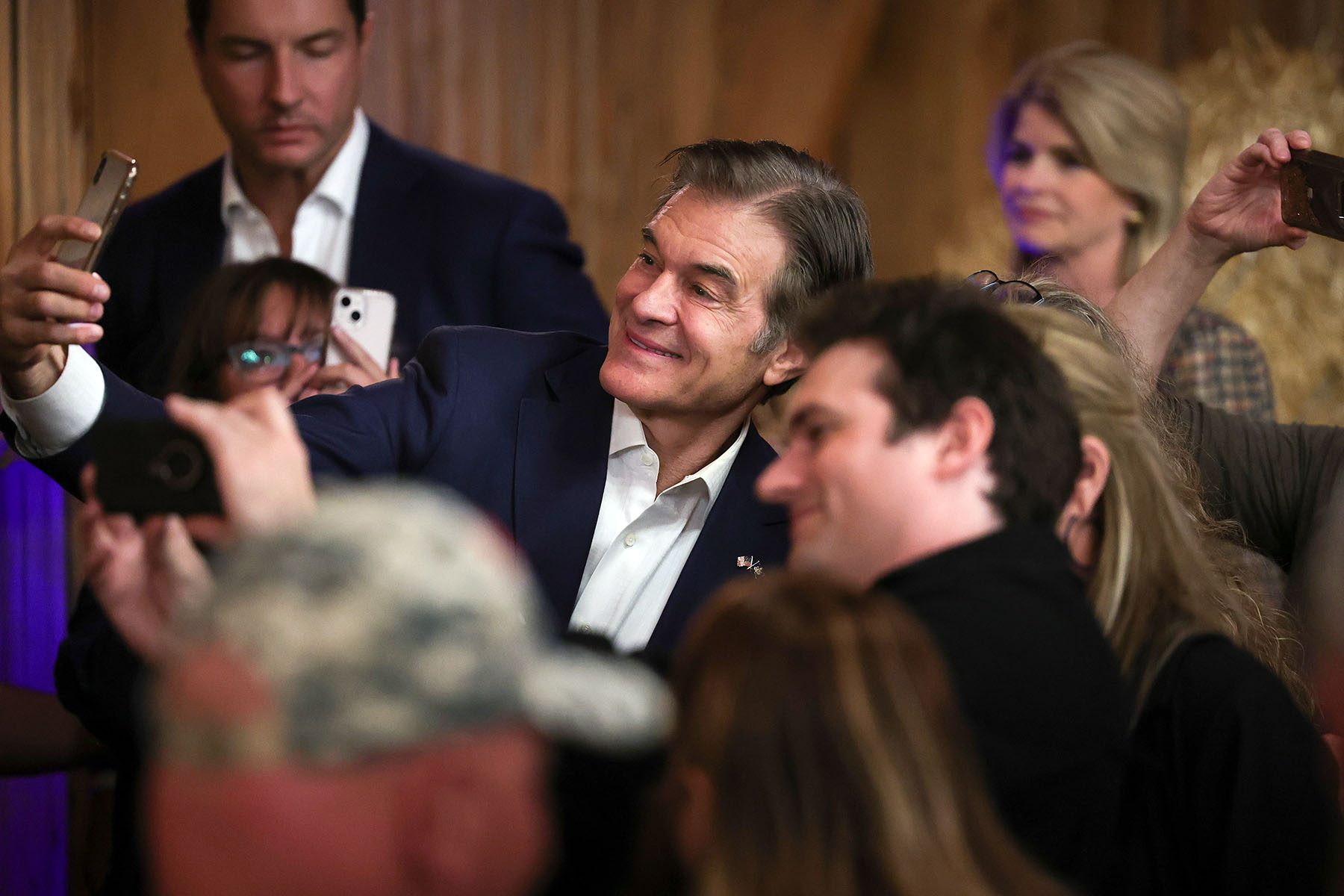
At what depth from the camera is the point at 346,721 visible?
0.77 meters

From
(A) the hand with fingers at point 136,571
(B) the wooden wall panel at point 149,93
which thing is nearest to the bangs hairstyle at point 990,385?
(A) the hand with fingers at point 136,571

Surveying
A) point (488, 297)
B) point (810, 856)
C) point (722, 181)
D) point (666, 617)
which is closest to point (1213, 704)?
point (810, 856)

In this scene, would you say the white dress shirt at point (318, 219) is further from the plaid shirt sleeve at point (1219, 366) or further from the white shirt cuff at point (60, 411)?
the plaid shirt sleeve at point (1219, 366)

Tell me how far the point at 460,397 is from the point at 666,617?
1.32 feet

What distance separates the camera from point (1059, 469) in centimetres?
124

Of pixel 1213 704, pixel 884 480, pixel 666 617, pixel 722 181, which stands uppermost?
pixel 722 181

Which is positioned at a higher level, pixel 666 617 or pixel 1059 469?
pixel 1059 469

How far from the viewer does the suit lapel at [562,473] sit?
186 cm

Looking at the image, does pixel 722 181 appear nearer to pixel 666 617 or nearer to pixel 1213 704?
pixel 666 617

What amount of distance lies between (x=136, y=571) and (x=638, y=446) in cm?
90

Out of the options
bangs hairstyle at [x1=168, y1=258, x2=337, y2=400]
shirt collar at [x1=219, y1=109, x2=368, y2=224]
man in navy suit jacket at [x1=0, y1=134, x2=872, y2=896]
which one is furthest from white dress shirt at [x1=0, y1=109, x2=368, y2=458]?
man in navy suit jacket at [x1=0, y1=134, x2=872, y2=896]

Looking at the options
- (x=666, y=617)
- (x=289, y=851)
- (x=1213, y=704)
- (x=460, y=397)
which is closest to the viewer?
(x=289, y=851)

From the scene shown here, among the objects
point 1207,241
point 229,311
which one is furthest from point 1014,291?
point 229,311

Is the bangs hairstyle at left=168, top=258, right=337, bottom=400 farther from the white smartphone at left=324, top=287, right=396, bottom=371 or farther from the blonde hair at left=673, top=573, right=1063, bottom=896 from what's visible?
the blonde hair at left=673, top=573, right=1063, bottom=896
